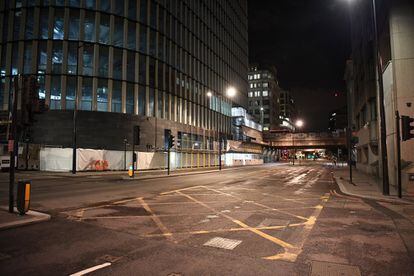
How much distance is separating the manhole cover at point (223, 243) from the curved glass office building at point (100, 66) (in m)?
29.4

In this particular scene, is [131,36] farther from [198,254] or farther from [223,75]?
[198,254]

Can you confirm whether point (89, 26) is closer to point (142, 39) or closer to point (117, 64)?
point (117, 64)

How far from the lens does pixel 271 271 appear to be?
16.0 feet

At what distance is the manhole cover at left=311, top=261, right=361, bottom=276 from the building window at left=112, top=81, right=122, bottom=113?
34.4m

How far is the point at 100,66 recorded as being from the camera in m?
36.3

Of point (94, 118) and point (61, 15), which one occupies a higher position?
point (61, 15)

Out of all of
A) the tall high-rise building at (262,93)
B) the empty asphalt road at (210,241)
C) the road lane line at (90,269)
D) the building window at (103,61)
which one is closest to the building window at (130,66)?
the building window at (103,61)

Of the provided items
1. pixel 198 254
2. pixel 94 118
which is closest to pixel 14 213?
pixel 198 254

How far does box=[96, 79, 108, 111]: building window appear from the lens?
3544 centimetres

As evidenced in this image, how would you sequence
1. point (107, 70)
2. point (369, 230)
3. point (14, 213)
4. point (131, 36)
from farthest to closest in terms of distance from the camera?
1. point (131, 36)
2. point (107, 70)
3. point (14, 213)
4. point (369, 230)

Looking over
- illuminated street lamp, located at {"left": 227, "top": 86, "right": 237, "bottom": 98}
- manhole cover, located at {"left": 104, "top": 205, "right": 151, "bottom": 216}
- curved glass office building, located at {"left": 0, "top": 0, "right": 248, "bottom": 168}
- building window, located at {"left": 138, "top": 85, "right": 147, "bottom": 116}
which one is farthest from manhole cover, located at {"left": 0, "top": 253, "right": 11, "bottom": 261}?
illuminated street lamp, located at {"left": 227, "top": 86, "right": 237, "bottom": 98}

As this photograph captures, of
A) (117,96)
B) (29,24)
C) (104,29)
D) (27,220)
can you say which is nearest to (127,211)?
(27,220)

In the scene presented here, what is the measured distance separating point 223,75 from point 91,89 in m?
34.1

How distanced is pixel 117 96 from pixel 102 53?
5.57 meters
